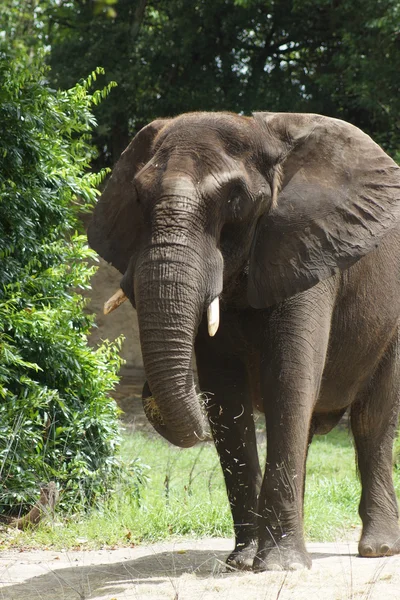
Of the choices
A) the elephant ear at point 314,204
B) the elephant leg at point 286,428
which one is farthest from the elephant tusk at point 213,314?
the elephant leg at point 286,428

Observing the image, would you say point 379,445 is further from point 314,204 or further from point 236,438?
point 314,204

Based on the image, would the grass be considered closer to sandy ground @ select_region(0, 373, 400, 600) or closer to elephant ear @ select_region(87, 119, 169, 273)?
sandy ground @ select_region(0, 373, 400, 600)

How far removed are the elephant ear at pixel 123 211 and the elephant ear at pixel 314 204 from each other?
652 mm

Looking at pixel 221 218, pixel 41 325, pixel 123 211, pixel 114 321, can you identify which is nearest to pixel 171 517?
pixel 41 325

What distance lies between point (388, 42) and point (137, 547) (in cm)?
1143

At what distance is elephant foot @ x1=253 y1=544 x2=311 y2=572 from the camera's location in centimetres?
487

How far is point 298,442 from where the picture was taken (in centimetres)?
497

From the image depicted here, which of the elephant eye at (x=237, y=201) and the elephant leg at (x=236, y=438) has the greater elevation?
the elephant eye at (x=237, y=201)

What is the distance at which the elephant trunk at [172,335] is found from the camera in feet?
14.4

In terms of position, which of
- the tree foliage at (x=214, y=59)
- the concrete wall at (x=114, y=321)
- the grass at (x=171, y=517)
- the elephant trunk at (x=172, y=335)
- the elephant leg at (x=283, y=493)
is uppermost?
the tree foliage at (x=214, y=59)

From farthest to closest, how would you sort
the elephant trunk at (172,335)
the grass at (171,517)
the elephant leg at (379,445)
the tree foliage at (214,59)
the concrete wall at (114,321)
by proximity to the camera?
the concrete wall at (114,321) → the tree foliage at (214,59) → the grass at (171,517) → the elephant leg at (379,445) → the elephant trunk at (172,335)

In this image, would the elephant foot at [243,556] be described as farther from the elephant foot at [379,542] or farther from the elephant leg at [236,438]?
the elephant foot at [379,542]

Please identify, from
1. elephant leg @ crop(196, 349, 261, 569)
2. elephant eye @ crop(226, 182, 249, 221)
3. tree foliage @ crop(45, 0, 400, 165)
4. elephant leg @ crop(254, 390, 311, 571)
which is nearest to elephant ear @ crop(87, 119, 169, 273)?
elephant eye @ crop(226, 182, 249, 221)

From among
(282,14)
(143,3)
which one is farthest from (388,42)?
(143,3)
